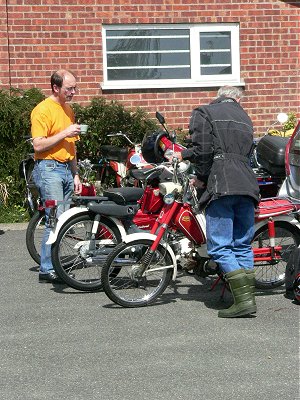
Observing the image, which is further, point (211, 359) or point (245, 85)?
point (245, 85)

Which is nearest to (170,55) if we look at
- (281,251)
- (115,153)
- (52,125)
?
(115,153)

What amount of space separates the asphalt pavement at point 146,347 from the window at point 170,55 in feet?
18.9

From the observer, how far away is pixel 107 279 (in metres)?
6.66

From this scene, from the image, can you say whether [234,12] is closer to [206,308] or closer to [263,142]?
[263,142]

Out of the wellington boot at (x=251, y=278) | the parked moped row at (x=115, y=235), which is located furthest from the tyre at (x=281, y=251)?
the wellington boot at (x=251, y=278)

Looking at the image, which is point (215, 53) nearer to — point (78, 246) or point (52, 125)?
point (52, 125)

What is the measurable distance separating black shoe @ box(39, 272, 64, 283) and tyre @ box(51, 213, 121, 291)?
0.36 m

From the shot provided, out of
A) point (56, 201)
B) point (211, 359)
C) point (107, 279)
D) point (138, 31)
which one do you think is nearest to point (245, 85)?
point (138, 31)

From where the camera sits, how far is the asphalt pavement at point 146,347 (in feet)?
16.4

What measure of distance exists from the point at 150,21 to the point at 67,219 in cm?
635

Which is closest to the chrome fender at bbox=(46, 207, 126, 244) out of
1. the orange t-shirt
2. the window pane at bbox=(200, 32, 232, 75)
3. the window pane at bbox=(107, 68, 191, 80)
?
the orange t-shirt

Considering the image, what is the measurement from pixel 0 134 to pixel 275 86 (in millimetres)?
4409

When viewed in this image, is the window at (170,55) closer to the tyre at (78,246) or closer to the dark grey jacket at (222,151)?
the tyre at (78,246)

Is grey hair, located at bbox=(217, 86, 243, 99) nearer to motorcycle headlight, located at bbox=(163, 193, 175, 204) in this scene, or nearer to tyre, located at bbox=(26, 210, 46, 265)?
motorcycle headlight, located at bbox=(163, 193, 175, 204)
